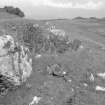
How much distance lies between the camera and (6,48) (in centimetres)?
1177

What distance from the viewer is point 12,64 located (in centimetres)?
1150

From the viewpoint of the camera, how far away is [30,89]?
11.7m

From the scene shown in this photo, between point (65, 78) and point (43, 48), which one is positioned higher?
point (43, 48)

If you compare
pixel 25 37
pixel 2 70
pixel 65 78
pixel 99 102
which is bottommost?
pixel 99 102

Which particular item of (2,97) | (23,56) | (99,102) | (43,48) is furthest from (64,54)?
(2,97)

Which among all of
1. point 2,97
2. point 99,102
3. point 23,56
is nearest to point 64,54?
point 23,56

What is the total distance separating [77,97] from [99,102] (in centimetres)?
160

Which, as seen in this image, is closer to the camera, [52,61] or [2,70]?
[2,70]

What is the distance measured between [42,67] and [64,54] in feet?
13.8

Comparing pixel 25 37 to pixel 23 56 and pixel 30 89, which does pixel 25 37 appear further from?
pixel 30 89

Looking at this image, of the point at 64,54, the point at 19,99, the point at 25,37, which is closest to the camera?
the point at 19,99

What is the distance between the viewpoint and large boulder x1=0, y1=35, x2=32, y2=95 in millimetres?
11102

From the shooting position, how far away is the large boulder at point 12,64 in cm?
1110

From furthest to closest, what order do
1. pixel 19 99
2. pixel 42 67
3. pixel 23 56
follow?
pixel 42 67, pixel 23 56, pixel 19 99
